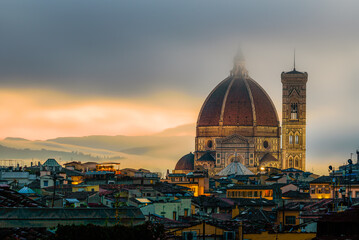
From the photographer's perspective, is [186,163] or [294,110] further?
[186,163]

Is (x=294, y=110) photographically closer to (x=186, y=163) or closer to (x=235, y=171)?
(x=186, y=163)

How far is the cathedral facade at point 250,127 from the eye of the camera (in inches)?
6693

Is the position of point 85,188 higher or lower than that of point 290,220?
higher

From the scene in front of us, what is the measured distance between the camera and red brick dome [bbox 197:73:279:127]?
175500 millimetres

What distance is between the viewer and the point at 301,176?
140 metres

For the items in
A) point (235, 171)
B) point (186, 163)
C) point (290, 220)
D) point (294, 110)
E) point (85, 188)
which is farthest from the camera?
point (186, 163)

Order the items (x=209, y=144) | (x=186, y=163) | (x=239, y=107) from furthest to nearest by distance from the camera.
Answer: (x=209, y=144) → (x=239, y=107) → (x=186, y=163)

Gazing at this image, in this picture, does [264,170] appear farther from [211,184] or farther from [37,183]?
[37,183]

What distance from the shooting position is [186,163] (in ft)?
573

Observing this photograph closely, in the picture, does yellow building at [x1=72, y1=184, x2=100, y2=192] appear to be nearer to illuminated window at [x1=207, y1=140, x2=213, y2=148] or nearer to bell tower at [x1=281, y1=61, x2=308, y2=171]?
bell tower at [x1=281, y1=61, x2=308, y2=171]

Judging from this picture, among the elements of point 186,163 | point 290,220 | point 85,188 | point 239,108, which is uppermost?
point 239,108

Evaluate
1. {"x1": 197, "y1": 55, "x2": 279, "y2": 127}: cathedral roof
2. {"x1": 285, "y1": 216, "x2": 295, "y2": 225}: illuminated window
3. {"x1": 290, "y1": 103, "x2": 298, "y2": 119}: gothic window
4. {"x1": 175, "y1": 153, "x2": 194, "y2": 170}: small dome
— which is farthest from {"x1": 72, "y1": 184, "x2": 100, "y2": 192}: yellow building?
{"x1": 197, "y1": 55, "x2": 279, "y2": 127}: cathedral roof

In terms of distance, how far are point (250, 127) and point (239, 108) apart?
3465 millimetres

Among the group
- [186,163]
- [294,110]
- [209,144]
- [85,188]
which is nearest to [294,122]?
[294,110]
